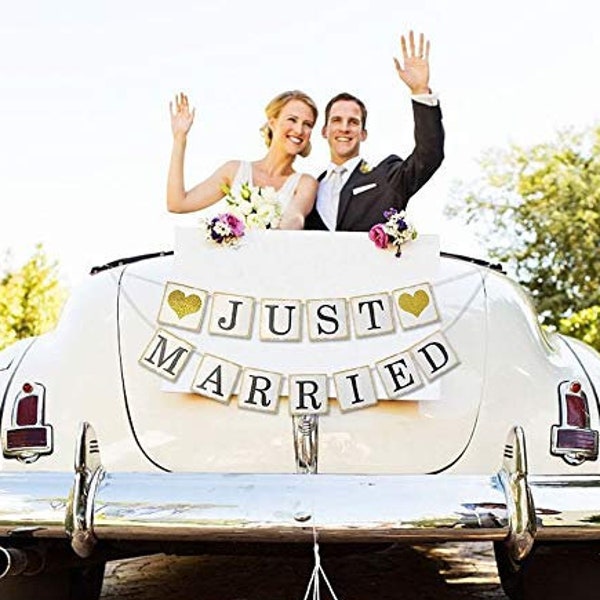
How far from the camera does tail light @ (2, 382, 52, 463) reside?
3.16m

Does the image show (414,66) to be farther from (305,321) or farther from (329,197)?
(305,321)

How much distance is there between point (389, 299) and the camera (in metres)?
3.38

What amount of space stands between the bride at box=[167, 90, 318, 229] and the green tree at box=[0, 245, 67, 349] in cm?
1275

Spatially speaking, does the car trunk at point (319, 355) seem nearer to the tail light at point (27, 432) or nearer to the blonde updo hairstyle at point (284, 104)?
the tail light at point (27, 432)

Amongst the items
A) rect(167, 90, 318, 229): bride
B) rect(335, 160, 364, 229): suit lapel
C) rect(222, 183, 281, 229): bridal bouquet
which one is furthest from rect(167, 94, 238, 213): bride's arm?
rect(222, 183, 281, 229): bridal bouquet

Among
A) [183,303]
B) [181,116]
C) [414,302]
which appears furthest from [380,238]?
[181,116]

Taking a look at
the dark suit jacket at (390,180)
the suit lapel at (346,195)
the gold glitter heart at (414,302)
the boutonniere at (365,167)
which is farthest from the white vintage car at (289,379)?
the boutonniere at (365,167)

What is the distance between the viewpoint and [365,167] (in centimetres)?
455

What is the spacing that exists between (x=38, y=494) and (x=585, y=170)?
2517 cm

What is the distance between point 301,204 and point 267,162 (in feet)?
1.37

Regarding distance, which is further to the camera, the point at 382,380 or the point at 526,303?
the point at 526,303

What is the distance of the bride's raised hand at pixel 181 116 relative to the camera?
15.4 ft

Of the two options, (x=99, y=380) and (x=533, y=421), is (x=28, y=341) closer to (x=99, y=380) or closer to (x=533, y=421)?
(x=99, y=380)

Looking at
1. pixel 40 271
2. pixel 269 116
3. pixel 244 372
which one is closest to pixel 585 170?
pixel 40 271
